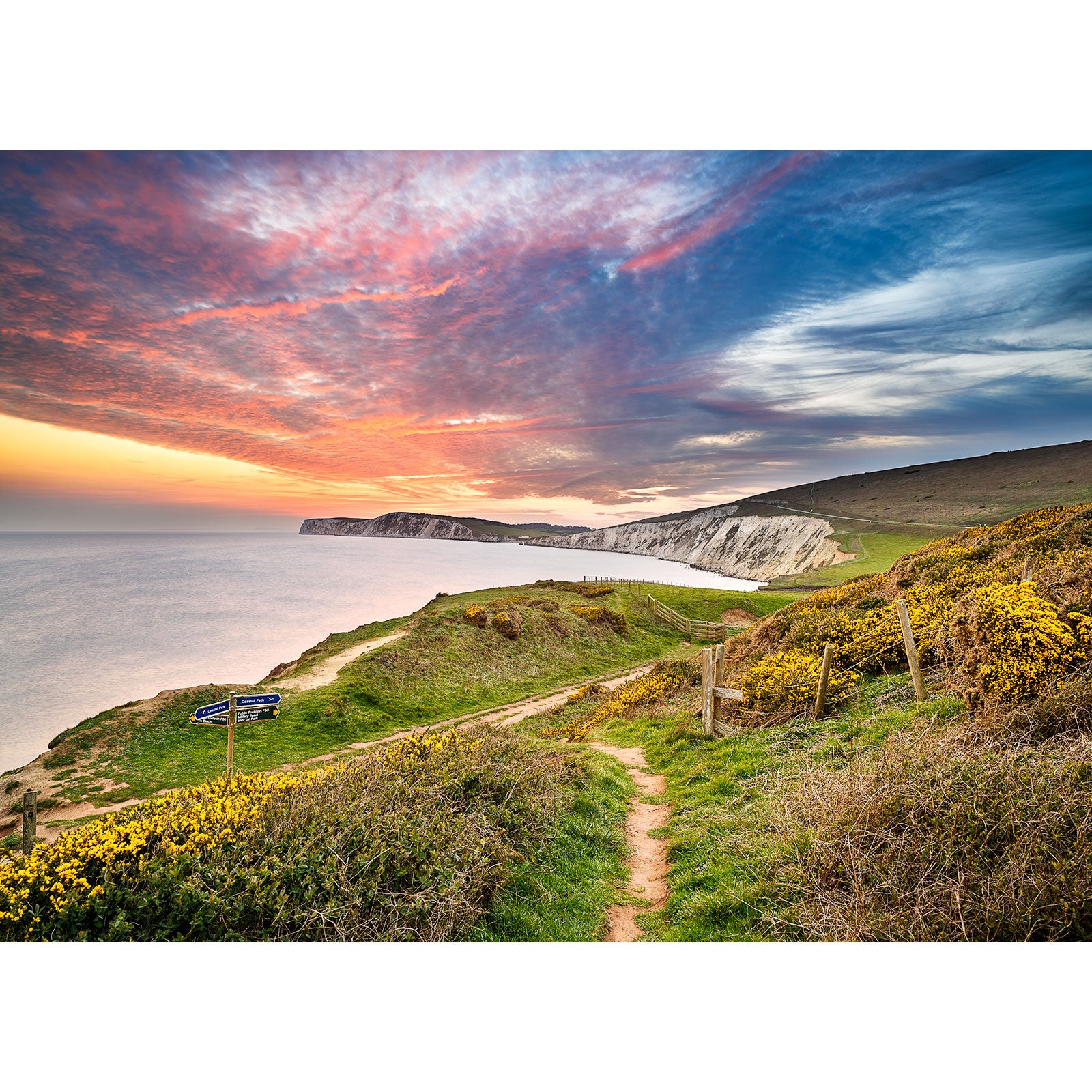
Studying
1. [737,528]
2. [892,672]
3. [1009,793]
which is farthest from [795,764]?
[737,528]

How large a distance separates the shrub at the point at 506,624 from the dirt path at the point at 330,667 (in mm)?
4190

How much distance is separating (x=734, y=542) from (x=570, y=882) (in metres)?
45.2

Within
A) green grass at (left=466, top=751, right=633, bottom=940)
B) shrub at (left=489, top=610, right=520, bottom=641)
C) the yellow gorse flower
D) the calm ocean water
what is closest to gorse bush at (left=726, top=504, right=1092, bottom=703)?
green grass at (left=466, top=751, right=633, bottom=940)

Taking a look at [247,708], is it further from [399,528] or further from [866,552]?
[399,528]

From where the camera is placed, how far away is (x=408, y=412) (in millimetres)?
9953

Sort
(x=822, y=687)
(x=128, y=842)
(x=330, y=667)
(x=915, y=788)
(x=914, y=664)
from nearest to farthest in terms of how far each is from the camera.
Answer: (x=128, y=842) < (x=915, y=788) < (x=914, y=664) < (x=822, y=687) < (x=330, y=667)

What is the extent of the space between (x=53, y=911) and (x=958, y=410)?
10.2 meters

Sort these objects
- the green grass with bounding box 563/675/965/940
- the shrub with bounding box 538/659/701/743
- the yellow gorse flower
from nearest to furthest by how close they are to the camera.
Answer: the yellow gorse flower < the green grass with bounding box 563/675/965/940 < the shrub with bounding box 538/659/701/743

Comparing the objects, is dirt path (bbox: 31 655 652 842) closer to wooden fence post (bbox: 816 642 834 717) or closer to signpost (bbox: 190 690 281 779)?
signpost (bbox: 190 690 281 779)

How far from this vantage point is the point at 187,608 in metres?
46.6

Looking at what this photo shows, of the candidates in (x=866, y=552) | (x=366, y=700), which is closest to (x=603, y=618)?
(x=866, y=552)

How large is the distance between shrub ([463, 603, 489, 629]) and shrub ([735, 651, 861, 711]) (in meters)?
16.5

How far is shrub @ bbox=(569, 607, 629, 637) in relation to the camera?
26141mm

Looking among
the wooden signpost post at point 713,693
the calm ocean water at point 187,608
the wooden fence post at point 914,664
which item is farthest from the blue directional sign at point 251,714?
the calm ocean water at point 187,608
